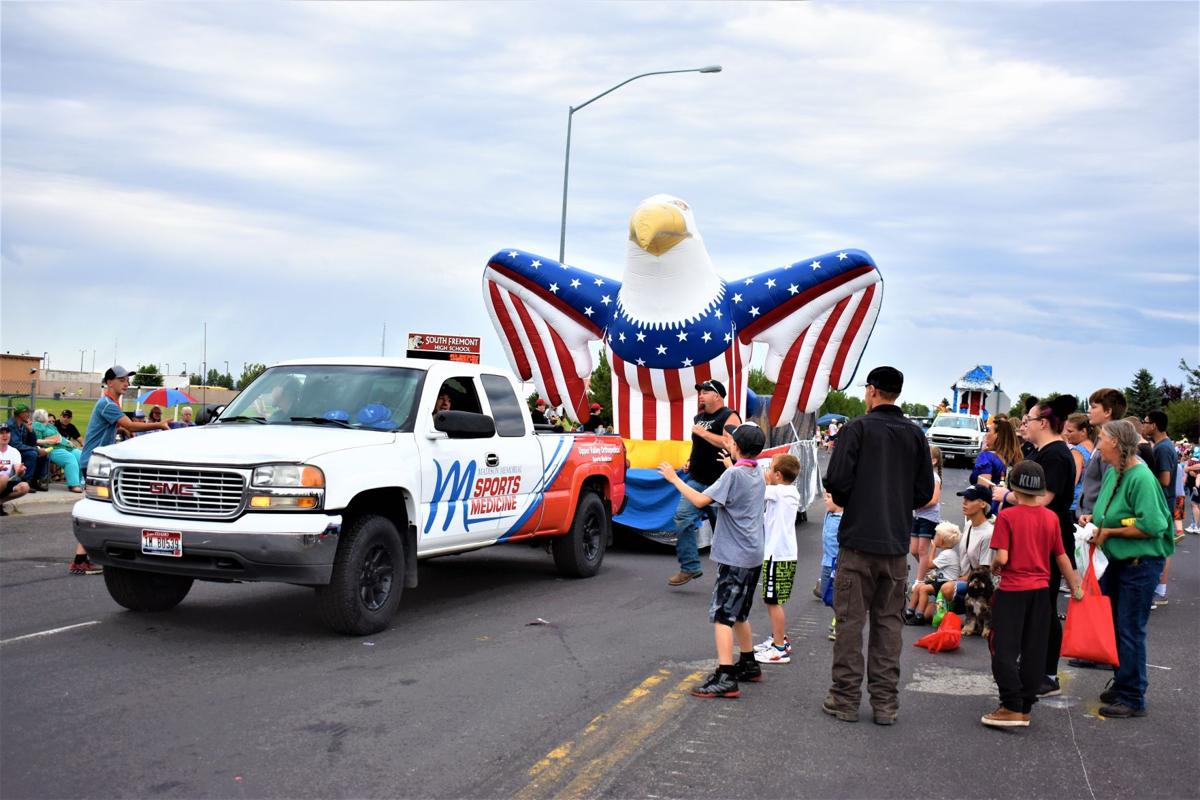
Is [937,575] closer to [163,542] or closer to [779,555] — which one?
[779,555]

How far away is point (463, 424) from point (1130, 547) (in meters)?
4.37

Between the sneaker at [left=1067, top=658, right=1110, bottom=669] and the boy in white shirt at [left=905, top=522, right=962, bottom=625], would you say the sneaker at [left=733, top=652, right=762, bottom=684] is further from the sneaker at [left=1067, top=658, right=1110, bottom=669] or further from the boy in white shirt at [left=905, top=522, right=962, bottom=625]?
the boy in white shirt at [left=905, top=522, right=962, bottom=625]

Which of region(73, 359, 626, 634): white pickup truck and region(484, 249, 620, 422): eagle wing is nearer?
region(73, 359, 626, 634): white pickup truck

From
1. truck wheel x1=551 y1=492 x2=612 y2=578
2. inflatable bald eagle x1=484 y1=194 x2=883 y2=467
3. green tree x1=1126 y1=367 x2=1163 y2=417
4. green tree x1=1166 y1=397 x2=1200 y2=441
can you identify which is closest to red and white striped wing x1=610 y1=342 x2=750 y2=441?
inflatable bald eagle x1=484 y1=194 x2=883 y2=467

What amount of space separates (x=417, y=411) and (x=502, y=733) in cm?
330

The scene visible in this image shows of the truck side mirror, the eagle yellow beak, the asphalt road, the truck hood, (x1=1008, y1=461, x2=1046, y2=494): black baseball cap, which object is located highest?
the eagle yellow beak

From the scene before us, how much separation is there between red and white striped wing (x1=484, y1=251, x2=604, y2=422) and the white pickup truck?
15.7 ft

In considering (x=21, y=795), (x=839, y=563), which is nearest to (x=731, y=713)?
(x=839, y=563)

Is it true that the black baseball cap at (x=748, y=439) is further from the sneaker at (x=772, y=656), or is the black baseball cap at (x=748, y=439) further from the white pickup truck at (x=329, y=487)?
the white pickup truck at (x=329, y=487)

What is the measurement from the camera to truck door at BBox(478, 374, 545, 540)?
8891 millimetres

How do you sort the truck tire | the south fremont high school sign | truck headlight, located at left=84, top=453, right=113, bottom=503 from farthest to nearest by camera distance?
1. the south fremont high school sign
2. the truck tire
3. truck headlight, located at left=84, top=453, right=113, bottom=503

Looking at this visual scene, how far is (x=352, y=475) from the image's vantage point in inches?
283

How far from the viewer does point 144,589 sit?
791 centimetres

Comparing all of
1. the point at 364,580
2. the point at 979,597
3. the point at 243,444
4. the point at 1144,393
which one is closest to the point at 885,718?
the point at 979,597
